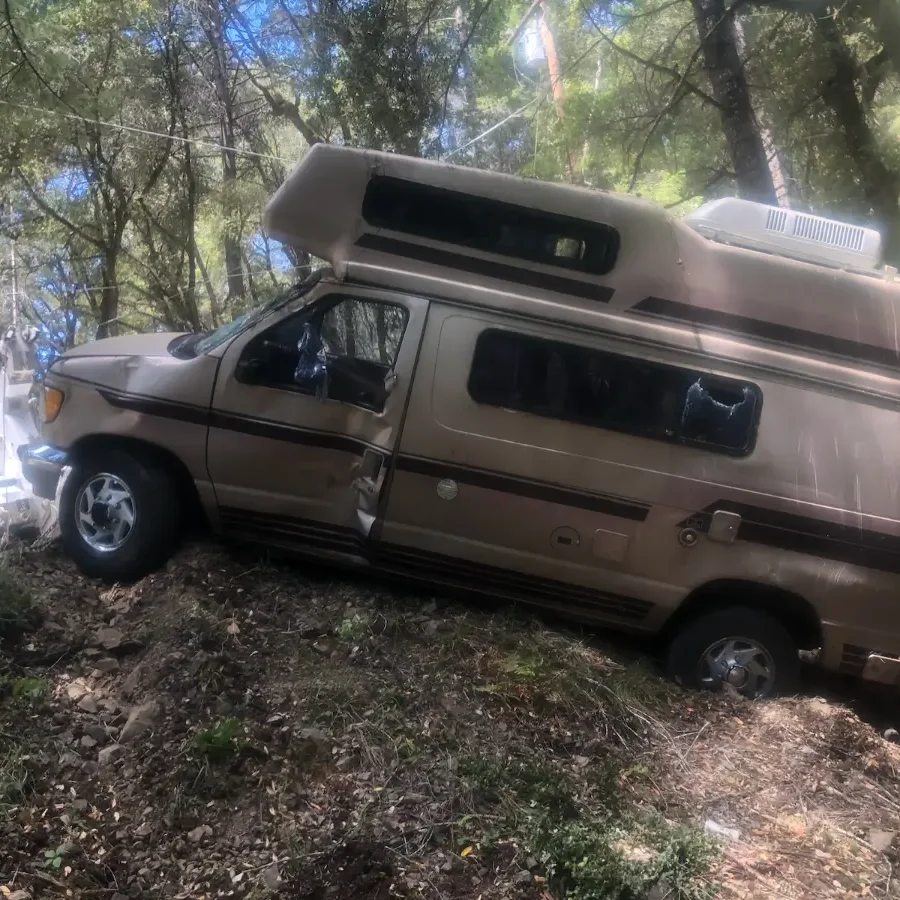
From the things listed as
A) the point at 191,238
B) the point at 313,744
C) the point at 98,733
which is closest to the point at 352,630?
the point at 313,744

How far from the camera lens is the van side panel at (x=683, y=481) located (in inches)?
185

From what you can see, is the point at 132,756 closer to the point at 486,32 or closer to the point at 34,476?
the point at 34,476

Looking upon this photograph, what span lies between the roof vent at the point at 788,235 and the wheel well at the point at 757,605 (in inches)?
78.2

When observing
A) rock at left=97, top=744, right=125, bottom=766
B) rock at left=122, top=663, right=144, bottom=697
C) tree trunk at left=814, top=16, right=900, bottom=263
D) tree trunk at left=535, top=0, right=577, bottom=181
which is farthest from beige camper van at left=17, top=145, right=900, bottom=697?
tree trunk at left=535, top=0, right=577, bottom=181

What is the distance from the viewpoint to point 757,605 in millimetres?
4949

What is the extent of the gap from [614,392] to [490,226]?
3.89ft

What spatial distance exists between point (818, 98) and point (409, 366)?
724 cm

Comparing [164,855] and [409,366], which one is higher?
[409,366]

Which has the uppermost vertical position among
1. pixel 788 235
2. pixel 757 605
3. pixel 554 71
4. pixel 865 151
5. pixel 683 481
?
→ pixel 554 71

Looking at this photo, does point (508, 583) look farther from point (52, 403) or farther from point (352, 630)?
point (52, 403)

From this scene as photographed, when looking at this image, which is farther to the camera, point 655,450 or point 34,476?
point 34,476

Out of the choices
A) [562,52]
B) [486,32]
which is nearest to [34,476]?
[486,32]

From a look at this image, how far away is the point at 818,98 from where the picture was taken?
938 cm

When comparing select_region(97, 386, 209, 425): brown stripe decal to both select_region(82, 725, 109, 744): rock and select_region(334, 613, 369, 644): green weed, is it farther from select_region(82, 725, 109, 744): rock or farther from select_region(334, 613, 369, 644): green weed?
select_region(82, 725, 109, 744): rock
